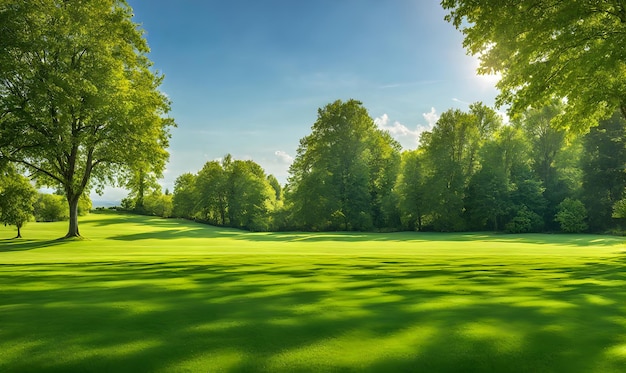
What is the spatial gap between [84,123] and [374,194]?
45181mm

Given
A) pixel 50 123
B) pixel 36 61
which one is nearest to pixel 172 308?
pixel 50 123

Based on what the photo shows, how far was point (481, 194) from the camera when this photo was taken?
2189 inches

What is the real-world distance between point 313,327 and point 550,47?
15.5m

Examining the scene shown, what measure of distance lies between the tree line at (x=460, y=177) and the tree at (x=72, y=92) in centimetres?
3321

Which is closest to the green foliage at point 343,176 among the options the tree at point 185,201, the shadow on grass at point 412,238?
the shadow on grass at point 412,238

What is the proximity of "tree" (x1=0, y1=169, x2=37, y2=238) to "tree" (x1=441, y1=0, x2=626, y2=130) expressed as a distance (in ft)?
119

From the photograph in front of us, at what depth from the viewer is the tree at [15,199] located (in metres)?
33.8

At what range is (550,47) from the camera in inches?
604

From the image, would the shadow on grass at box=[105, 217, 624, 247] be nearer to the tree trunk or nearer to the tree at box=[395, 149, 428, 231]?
the tree at box=[395, 149, 428, 231]

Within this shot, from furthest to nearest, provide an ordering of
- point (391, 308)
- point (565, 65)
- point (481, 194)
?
1. point (481, 194)
2. point (565, 65)
3. point (391, 308)

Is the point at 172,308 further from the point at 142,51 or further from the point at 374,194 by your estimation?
the point at 374,194

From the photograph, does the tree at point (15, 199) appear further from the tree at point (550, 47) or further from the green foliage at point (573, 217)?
the green foliage at point (573, 217)

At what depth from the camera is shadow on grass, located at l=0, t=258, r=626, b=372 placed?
384 centimetres

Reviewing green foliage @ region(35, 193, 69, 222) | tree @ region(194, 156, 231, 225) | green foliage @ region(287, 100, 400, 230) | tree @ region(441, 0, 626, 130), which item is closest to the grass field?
tree @ region(441, 0, 626, 130)
